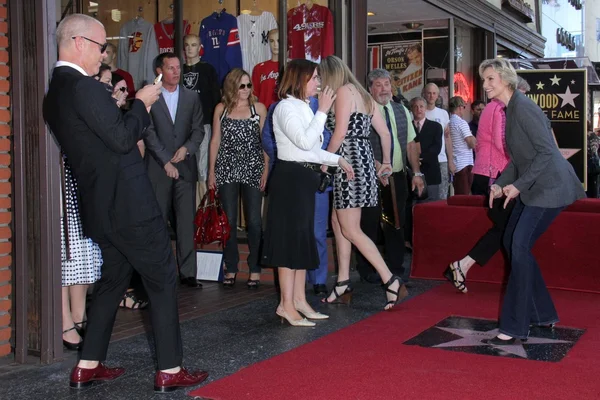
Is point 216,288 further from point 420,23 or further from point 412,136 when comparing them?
point 420,23

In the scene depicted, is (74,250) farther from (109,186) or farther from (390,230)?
(390,230)

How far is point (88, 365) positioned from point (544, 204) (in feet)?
9.46

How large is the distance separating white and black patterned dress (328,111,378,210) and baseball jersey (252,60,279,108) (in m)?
2.53

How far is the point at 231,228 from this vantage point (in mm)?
7520

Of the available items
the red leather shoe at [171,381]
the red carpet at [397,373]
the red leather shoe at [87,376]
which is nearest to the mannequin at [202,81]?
the red carpet at [397,373]

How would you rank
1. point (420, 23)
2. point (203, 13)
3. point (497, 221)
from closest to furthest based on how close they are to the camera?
point (497, 221)
point (203, 13)
point (420, 23)

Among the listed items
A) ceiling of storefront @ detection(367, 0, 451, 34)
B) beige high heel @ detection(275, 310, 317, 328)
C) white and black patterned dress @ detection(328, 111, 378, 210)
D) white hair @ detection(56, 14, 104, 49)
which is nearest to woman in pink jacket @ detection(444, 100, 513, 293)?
white and black patterned dress @ detection(328, 111, 378, 210)

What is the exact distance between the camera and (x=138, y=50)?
888 cm

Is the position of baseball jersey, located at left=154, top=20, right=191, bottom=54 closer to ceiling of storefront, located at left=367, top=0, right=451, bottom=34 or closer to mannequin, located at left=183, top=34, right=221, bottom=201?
mannequin, located at left=183, top=34, right=221, bottom=201

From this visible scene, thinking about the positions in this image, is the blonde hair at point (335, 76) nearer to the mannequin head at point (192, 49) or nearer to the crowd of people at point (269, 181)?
the crowd of people at point (269, 181)

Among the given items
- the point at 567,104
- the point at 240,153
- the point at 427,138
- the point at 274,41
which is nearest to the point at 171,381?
the point at 240,153

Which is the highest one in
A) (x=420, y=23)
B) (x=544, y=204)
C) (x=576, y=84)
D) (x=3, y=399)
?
(x=420, y=23)

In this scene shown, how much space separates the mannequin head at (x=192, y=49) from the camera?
336 inches

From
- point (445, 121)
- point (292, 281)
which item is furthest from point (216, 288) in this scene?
point (445, 121)
